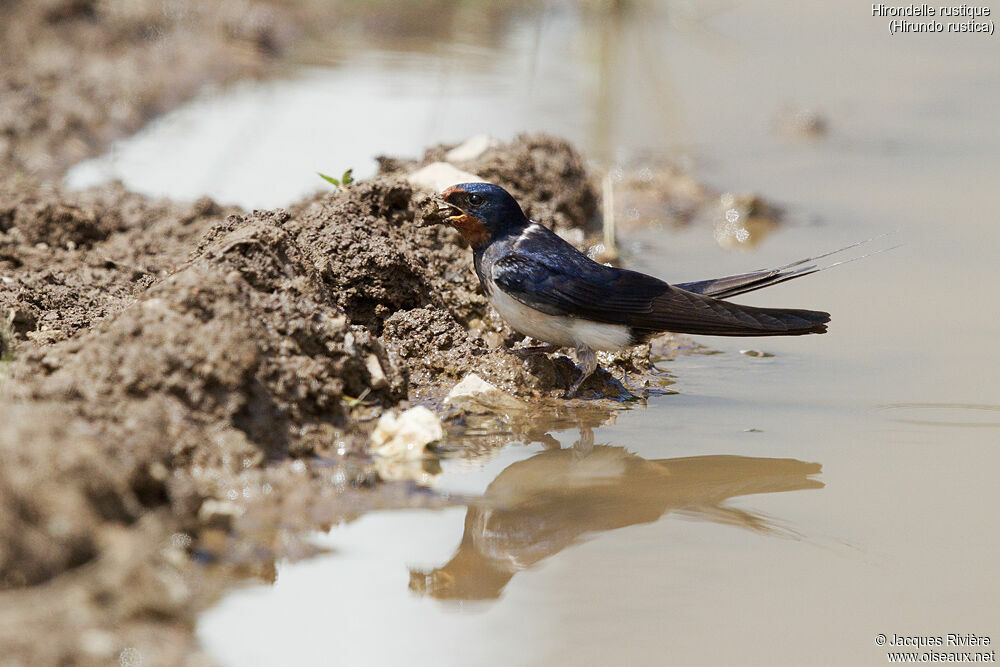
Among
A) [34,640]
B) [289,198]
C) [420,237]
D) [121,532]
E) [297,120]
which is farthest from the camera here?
[297,120]

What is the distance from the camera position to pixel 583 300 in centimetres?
439

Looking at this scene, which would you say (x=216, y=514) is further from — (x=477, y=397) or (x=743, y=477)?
(x=743, y=477)

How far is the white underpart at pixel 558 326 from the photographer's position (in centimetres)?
444

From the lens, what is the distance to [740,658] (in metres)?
2.70

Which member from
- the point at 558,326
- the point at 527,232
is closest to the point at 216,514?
the point at 558,326

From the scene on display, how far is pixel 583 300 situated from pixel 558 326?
165 millimetres

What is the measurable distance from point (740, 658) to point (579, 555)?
25.4 inches

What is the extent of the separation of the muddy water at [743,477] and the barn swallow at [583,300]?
1.19ft

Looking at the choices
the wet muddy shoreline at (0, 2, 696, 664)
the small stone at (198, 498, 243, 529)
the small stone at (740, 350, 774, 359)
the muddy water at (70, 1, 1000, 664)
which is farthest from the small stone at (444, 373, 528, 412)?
the small stone at (740, 350, 774, 359)

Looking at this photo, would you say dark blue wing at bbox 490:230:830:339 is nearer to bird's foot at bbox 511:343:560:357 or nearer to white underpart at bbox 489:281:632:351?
white underpart at bbox 489:281:632:351

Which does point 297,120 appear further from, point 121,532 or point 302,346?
point 121,532

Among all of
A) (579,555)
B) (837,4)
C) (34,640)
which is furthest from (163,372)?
(837,4)

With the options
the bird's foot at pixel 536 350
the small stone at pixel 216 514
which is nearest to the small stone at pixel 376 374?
the bird's foot at pixel 536 350

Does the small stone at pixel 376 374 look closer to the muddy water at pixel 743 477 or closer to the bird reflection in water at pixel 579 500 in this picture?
the muddy water at pixel 743 477
